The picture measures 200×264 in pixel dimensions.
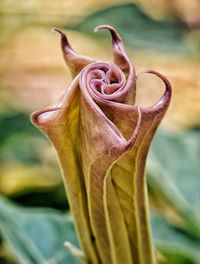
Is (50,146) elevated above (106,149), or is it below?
below

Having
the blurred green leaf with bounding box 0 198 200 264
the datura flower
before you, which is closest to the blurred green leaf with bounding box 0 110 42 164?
the blurred green leaf with bounding box 0 198 200 264

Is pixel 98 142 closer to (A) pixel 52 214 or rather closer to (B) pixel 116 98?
(B) pixel 116 98

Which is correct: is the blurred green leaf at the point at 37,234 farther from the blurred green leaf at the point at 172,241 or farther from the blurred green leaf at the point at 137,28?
the blurred green leaf at the point at 137,28

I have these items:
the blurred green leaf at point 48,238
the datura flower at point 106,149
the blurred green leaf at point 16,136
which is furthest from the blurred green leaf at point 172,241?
the blurred green leaf at point 16,136

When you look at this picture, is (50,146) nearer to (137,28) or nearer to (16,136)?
(16,136)

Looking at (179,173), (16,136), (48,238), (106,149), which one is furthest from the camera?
(16,136)

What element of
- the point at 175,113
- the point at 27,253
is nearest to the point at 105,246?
the point at 27,253

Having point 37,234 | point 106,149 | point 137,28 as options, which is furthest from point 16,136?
point 106,149

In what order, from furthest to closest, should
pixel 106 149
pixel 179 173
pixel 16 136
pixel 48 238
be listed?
1. pixel 16 136
2. pixel 179 173
3. pixel 48 238
4. pixel 106 149
